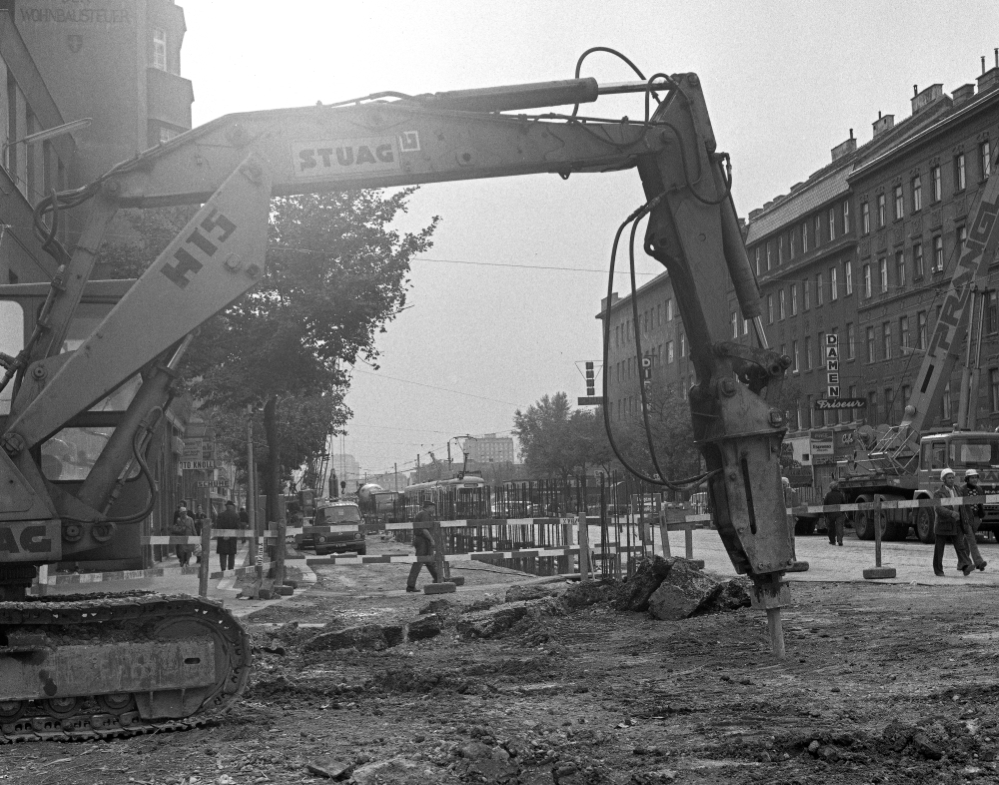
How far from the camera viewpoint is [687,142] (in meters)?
9.99

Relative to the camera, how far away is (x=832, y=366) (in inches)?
2736

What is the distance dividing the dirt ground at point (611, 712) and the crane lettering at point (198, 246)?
119 inches

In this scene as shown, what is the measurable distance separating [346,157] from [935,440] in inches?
1027

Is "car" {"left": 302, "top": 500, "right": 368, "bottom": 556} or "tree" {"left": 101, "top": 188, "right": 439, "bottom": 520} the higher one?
"tree" {"left": 101, "top": 188, "right": 439, "bottom": 520}

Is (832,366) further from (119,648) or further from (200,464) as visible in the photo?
(119,648)

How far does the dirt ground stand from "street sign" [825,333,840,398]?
5731cm

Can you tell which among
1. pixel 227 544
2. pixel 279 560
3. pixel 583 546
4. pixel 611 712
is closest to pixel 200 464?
pixel 227 544

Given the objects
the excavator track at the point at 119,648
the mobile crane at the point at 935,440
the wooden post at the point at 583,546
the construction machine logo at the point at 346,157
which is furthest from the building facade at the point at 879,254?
the excavator track at the point at 119,648

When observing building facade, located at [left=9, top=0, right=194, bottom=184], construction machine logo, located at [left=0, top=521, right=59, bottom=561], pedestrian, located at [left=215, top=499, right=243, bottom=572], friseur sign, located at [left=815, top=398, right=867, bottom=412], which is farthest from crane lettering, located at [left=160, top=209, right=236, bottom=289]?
friseur sign, located at [left=815, top=398, right=867, bottom=412]

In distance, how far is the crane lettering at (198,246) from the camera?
8.77 metres

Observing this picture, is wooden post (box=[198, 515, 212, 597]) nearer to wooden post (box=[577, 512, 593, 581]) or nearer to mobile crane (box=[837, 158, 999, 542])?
wooden post (box=[577, 512, 593, 581])

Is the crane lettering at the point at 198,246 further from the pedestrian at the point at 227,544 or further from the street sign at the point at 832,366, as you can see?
the street sign at the point at 832,366

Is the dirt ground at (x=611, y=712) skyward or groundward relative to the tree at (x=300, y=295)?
groundward

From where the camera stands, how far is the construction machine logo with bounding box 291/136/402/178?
940 centimetres
